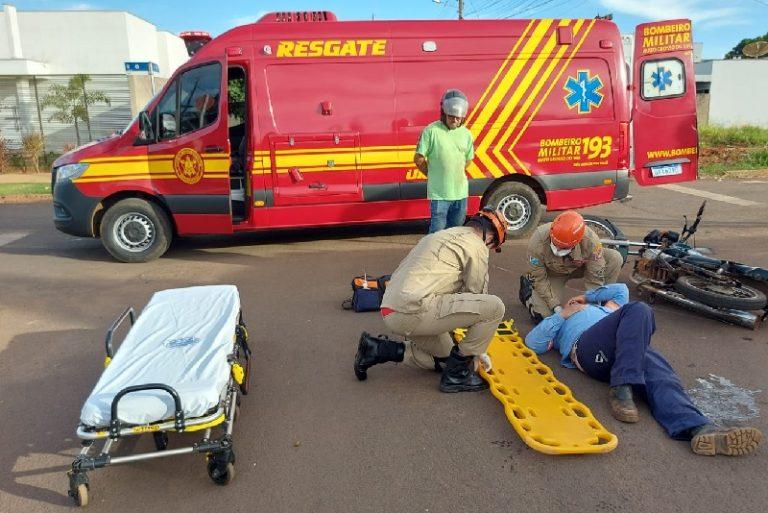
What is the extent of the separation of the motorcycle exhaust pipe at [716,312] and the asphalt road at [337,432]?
88 mm

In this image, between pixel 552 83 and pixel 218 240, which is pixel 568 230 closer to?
pixel 552 83

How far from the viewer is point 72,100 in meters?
17.9

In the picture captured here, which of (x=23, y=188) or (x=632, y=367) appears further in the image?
(x=23, y=188)

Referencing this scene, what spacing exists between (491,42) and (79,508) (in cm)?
706

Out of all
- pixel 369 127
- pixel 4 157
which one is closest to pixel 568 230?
pixel 369 127

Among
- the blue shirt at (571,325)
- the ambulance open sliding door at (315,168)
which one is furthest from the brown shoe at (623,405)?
the ambulance open sliding door at (315,168)

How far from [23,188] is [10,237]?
5211mm

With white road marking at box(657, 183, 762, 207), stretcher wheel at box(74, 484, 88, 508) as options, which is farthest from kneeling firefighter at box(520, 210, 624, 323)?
white road marking at box(657, 183, 762, 207)

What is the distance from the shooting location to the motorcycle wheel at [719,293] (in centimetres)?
503

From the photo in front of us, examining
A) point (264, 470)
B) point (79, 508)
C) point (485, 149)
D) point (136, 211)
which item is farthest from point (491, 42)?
point (79, 508)

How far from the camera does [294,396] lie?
4.16 m

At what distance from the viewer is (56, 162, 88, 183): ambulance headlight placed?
7.57m

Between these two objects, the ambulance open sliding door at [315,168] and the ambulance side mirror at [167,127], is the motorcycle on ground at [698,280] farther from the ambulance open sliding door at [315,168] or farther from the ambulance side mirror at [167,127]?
the ambulance side mirror at [167,127]

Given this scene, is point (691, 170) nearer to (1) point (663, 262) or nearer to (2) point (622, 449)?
(1) point (663, 262)
